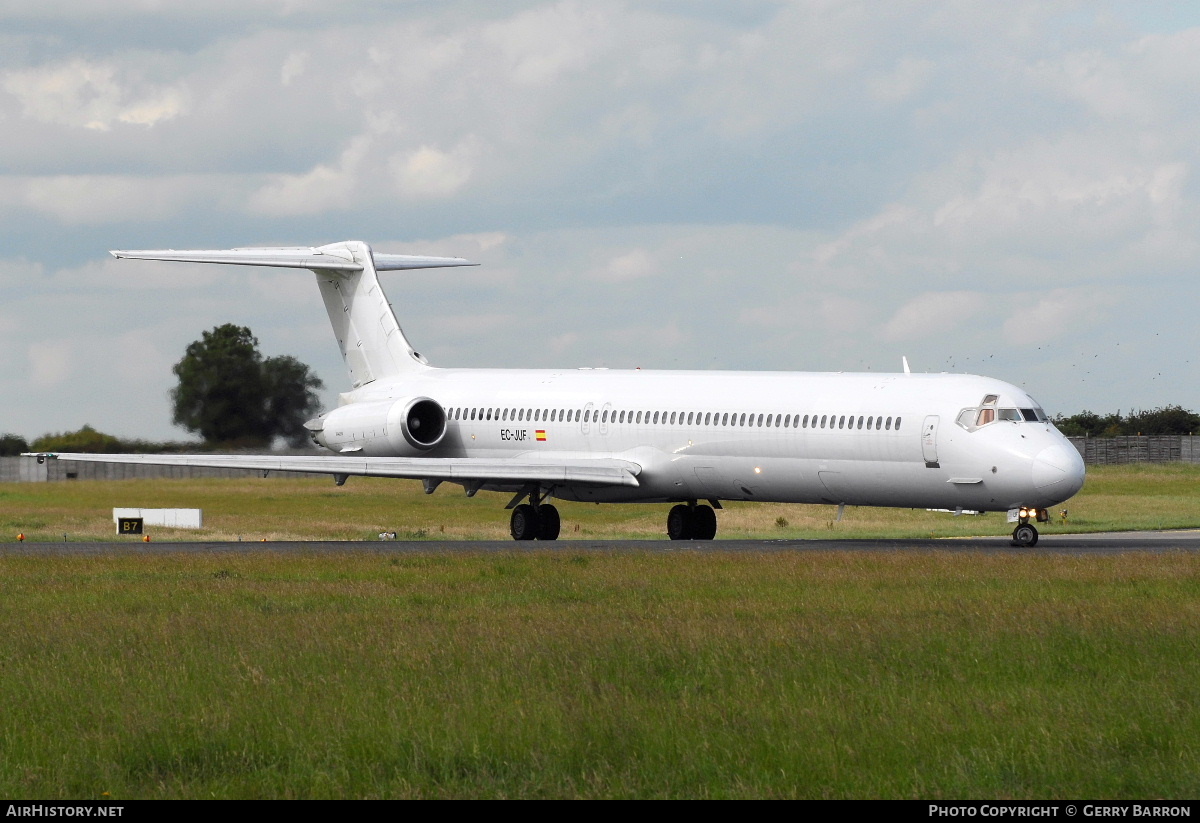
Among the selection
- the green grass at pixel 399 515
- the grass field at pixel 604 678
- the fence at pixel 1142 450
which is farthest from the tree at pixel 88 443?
the fence at pixel 1142 450

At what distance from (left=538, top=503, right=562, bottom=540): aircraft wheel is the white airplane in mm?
42

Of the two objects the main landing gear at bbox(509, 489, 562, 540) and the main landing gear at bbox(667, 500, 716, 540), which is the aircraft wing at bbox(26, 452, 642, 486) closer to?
the main landing gear at bbox(509, 489, 562, 540)

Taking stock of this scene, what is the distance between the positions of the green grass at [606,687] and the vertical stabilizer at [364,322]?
66.0ft

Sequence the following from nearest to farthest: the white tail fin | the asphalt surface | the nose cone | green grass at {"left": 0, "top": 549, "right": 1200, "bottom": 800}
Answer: green grass at {"left": 0, "top": 549, "right": 1200, "bottom": 800}
the nose cone
the asphalt surface
the white tail fin

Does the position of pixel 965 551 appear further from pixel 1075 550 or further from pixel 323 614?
pixel 323 614

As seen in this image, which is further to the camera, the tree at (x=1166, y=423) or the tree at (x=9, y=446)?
the tree at (x=1166, y=423)

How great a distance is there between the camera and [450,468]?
34.2 metres

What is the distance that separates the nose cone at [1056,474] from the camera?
90.5 ft

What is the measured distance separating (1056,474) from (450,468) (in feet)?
39.9

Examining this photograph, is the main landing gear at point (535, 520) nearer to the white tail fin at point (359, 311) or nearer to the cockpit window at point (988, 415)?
the white tail fin at point (359, 311)

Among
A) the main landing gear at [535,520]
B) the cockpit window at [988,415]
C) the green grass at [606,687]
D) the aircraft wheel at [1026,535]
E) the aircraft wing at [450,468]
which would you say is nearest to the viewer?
the green grass at [606,687]

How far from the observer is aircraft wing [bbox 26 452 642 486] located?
34000 mm

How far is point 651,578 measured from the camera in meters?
22.5

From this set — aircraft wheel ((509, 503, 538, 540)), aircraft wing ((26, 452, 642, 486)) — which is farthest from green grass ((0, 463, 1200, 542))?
aircraft wing ((26, 452, 642, 486))
